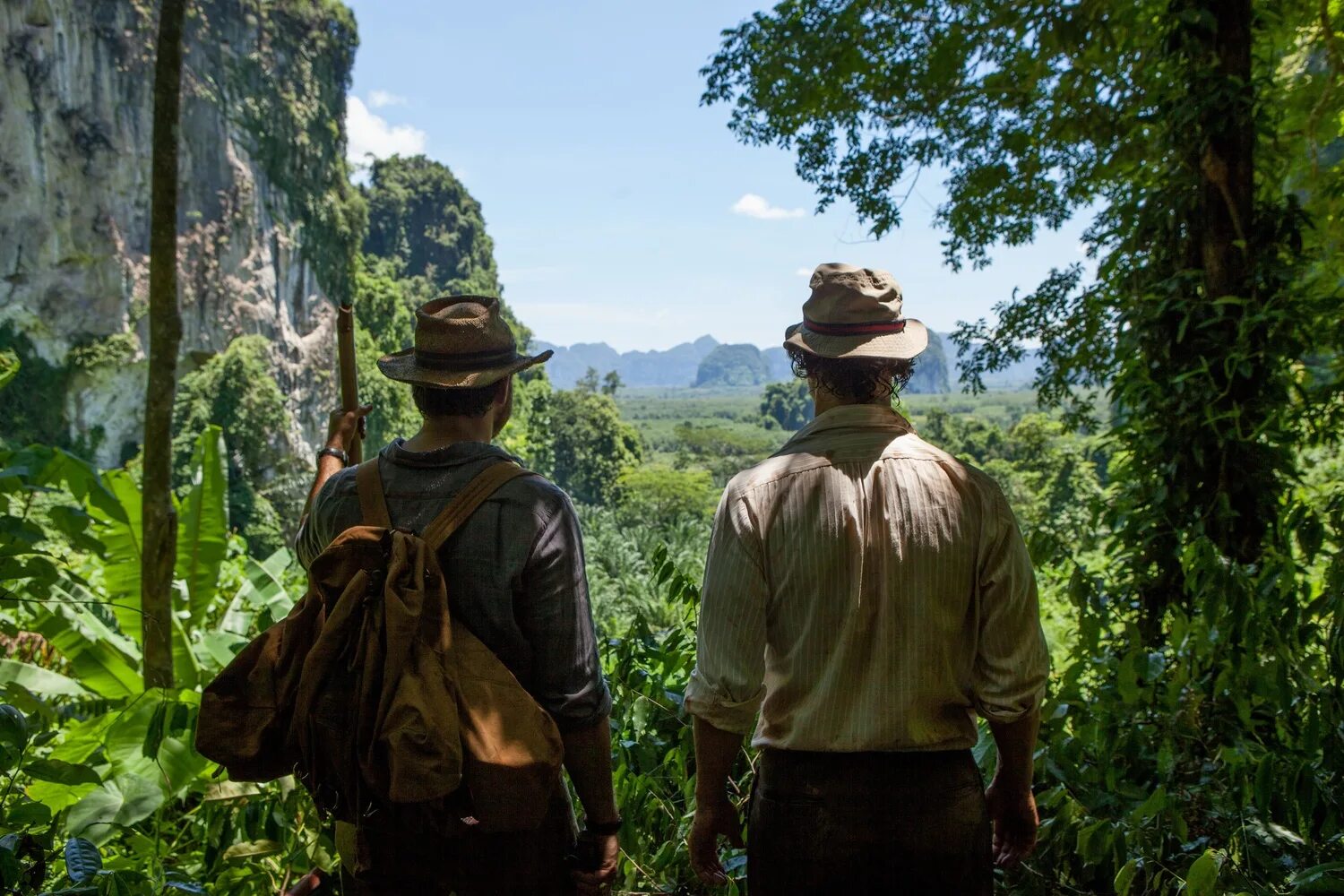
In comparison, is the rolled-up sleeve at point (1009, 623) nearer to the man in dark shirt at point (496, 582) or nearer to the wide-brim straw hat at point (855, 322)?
the wide-brim straw hat at point (855, 322)

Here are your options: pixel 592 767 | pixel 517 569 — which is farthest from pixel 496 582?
pixel 592 767

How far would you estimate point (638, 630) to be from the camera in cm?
217

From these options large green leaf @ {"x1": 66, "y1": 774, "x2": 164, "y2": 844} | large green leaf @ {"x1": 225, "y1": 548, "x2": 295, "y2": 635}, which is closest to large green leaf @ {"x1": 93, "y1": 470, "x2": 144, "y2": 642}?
large green leaf @ {"x1": 225, "y1": 548, "x2": 295, "y2": 635}

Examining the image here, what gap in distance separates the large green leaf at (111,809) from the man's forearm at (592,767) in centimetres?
95

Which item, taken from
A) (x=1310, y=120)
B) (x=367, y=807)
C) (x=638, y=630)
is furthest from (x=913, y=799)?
(x=1310, y=120)

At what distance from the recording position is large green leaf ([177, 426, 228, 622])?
351cm

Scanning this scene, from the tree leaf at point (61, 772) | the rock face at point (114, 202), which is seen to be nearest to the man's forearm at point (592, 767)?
the tree leaf at point (61, 772)

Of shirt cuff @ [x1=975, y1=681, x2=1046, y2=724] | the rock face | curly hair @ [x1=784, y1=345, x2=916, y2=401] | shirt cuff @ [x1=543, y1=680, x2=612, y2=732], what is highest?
the rock face

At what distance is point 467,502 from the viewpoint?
1.31 m

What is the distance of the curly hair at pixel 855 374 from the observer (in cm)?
134

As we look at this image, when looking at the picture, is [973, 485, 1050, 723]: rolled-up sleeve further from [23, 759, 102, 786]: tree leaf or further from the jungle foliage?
[23, 759, 102, 786]: tree leaf

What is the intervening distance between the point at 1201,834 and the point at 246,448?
35.9 meters

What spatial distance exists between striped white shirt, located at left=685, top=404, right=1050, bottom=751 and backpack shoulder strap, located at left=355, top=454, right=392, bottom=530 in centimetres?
47

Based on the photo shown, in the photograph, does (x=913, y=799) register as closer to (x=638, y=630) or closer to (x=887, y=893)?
(x=887, y=893)
